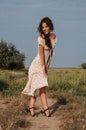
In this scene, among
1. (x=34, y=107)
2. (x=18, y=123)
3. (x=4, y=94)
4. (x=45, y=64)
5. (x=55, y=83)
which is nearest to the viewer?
(x=18, y=123)

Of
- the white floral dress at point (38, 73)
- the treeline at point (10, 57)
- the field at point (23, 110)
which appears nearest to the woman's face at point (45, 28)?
the white floral dress at point (38, 73)

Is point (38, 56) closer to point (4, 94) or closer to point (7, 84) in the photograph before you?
point (4, 94)

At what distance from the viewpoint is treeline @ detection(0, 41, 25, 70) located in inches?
1027

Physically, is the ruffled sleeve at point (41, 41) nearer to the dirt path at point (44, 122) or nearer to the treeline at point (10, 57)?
the dirt path at point (44, 122)

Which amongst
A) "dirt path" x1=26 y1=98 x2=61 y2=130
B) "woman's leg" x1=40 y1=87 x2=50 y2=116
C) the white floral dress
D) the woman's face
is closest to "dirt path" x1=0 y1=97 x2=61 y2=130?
"dirt path" x1=26 y1=98 x2=61 y2=130

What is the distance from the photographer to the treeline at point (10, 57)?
26094 millimetres

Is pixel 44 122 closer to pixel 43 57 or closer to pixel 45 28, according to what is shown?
pixel 43 57

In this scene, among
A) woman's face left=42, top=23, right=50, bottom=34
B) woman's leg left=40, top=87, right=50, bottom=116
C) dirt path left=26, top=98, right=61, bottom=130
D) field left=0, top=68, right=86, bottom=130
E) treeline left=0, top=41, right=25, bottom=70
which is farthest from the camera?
treeline left=0, top=41, right=25, bottom=70

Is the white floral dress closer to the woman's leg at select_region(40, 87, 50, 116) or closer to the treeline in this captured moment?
the woman's leg at select_region(40, 87, 50, 116)

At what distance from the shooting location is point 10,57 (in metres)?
26.6

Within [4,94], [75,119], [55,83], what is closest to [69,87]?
[55,83]

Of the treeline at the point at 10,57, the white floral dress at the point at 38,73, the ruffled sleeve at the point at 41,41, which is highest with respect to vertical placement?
the ruffled sleeve at the point at 41,41

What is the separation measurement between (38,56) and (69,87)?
5.80 metres

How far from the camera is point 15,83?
15.3 m
